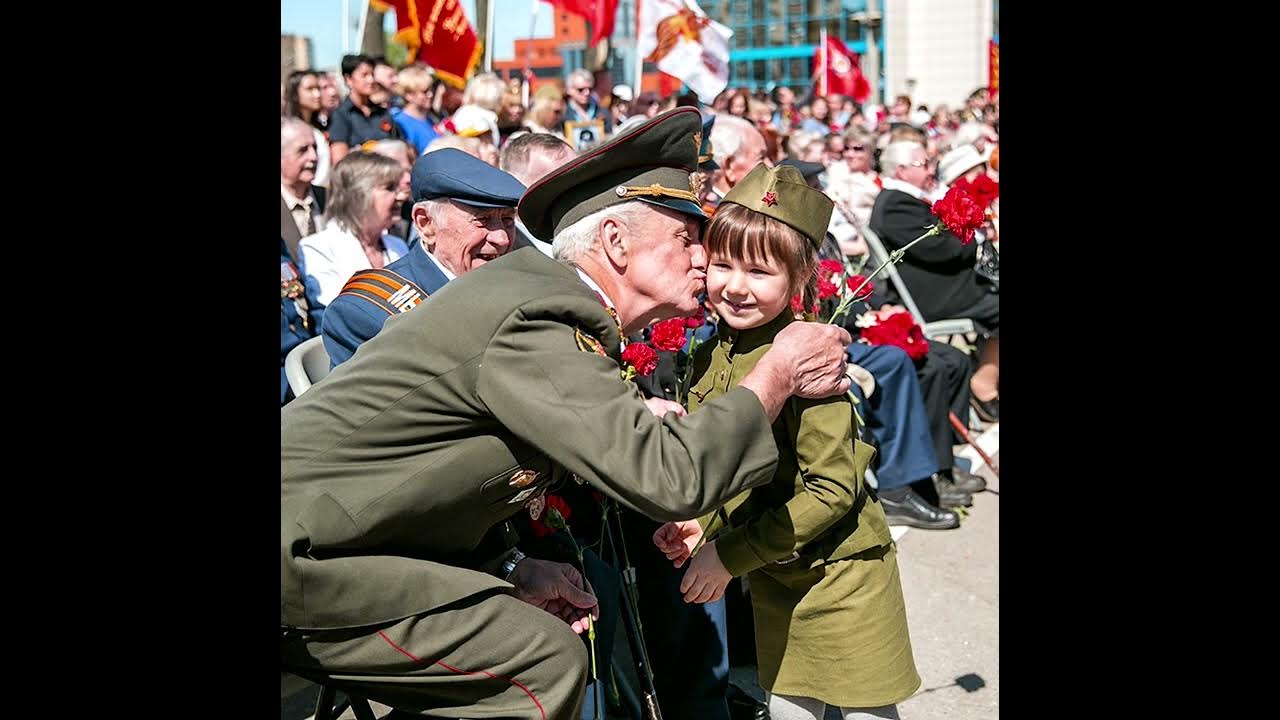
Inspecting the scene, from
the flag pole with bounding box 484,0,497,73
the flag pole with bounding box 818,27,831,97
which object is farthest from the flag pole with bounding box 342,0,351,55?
the flag pole with bounding box 818,27,831,97

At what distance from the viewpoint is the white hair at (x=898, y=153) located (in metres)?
7.72

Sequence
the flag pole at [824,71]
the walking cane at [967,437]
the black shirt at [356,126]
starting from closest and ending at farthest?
the walking cane at [967,437], the black shirt at [356,126], the flag pole at [824,71]

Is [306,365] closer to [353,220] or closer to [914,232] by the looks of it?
[353,220]

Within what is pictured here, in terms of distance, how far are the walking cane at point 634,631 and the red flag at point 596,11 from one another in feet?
34.7

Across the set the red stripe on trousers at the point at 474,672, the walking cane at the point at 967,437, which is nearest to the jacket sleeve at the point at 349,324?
the red stripe on trousers at the point at 474,672

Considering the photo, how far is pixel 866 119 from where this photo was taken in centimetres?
1964

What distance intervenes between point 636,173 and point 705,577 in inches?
38.2

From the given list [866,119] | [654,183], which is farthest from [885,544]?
[866,119]

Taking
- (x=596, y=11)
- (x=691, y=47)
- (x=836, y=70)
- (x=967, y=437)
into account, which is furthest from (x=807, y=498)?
(x=836, y=70)

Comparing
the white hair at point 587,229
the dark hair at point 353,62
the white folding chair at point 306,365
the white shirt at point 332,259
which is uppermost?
the dark hair at point 353,62

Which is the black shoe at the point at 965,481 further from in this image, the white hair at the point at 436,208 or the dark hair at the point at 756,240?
the dark hair at the point at 756,240

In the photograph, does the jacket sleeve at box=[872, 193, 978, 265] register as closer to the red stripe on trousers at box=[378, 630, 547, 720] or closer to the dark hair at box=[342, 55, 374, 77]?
the dark hair at box=[342, 55, 374, 77]

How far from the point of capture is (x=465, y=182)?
12.9 feet
